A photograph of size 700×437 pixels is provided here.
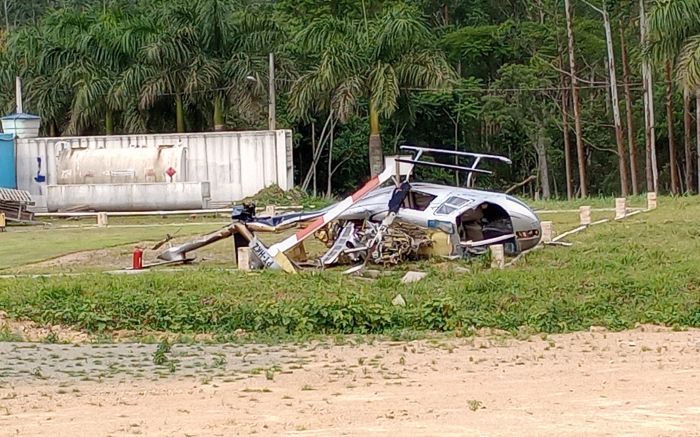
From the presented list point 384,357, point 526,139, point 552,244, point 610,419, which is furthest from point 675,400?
point 526,139

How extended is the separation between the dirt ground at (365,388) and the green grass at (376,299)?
3.61 feet

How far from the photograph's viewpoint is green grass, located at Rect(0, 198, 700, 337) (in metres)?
14.9

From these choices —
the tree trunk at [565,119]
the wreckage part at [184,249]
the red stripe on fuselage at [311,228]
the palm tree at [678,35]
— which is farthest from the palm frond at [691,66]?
the tree trunk at [565,119]

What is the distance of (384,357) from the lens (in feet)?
40.6

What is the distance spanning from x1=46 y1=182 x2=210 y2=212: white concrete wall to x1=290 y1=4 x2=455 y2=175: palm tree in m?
6.00

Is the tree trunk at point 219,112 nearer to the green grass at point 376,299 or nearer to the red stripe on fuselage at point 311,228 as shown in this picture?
the red stripe on fuselage at point 311,228

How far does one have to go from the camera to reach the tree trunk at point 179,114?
45.0 meters

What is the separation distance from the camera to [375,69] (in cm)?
4112

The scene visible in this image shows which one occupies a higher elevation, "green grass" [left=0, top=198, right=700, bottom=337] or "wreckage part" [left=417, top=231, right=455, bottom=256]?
"wreckage part" [left=417, top=231, right=455, bottom=256]

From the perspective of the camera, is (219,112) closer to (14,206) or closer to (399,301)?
(14,206)

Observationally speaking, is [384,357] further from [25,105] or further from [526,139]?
[526,139]

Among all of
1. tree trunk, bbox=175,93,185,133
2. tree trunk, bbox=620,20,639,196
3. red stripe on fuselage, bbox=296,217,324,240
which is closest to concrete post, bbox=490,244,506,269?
red stripe on fuselage, bbox=296,217,324,240

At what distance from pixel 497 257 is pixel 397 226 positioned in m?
2.17

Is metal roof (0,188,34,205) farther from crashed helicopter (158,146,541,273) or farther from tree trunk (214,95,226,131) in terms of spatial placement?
crashed helicopter (158,146,541,273)
